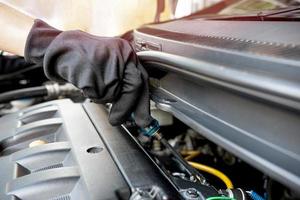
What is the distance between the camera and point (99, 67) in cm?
58

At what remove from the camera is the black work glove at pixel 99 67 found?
1.91ft

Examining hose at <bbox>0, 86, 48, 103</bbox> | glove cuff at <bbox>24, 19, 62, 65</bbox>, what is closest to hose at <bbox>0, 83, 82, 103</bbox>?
hose at <bbox>0, 86, 48, 103</bbox>

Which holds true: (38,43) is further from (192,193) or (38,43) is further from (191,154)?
(191,154)

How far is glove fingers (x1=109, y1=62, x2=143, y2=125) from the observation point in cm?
61

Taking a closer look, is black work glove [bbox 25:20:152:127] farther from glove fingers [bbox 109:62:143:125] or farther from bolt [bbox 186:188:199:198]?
bolt [bbox 186:188:199:198]

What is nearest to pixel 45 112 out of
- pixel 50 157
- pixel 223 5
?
pixel 50 157

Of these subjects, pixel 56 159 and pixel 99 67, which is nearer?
pixel 99 67

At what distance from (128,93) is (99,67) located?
7 centimetres

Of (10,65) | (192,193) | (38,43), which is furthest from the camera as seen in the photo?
(10,65)

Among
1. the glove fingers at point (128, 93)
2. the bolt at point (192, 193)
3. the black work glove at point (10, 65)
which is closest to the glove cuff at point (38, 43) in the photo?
the glove fingers at point (128, 93)

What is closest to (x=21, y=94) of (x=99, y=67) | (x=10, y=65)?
(x=10, y=65)

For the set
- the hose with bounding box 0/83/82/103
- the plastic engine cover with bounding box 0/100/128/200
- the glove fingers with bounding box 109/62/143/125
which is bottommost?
the hose with bounding box 0/83/82/103

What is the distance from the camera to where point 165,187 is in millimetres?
545

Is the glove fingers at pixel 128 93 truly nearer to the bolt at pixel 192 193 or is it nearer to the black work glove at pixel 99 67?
the black work glove at pixel 99 67
